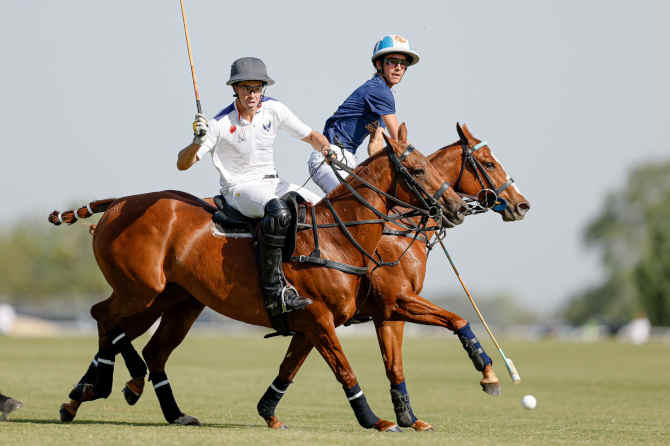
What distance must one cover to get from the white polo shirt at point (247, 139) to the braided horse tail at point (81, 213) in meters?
1.51

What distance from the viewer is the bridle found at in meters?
10.5

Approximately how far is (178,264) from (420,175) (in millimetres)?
2422

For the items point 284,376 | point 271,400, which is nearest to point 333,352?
point 284,376

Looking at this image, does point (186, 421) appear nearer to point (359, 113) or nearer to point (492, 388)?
point (492, 388)

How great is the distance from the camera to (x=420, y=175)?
9.32 metres

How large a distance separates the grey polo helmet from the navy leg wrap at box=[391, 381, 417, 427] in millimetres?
3423

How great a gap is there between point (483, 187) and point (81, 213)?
422cm

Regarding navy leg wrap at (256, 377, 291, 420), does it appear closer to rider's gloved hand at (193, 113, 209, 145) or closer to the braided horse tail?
the braided horse tail

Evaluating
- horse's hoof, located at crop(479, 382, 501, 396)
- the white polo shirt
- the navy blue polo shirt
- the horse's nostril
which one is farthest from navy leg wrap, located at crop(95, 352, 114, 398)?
the horse's nostril

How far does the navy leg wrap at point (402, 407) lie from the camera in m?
10.2

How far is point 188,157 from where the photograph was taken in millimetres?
9047

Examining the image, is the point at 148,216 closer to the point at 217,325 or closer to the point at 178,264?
the point at 178,264

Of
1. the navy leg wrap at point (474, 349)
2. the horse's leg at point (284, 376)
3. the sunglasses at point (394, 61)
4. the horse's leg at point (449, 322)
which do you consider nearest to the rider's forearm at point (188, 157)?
the horse's leg at point (284, 376)

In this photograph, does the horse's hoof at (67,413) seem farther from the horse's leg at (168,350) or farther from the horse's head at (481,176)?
the horse's head at (481,176)
